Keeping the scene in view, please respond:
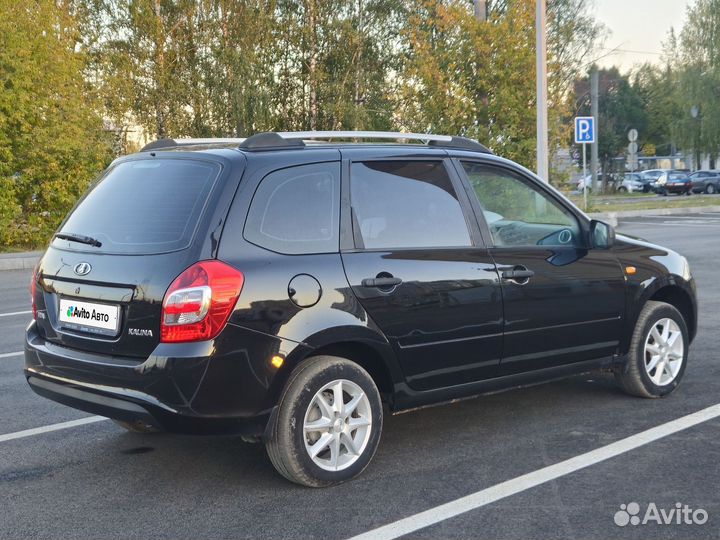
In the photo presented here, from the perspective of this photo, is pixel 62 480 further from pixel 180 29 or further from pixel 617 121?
pixel 617 121

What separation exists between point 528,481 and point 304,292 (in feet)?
4.58

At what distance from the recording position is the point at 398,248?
484cm

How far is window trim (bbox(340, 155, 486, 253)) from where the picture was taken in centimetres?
470

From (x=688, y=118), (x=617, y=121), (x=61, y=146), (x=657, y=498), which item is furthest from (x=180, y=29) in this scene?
(x=617, y=121)

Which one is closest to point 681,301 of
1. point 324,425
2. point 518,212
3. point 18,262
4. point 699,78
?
point 518,212

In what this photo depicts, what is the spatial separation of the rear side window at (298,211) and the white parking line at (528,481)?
4.34 ft

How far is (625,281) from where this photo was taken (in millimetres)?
5848

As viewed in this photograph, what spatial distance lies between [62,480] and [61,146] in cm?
1507

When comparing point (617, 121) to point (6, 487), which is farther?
point (617, 121)

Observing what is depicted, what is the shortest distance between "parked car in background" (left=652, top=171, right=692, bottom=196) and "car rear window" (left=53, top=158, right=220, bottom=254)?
52.8 metres

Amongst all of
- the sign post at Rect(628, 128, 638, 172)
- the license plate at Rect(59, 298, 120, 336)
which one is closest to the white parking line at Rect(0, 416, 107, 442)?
the license plate at Rect(59, 298, 120, 336)

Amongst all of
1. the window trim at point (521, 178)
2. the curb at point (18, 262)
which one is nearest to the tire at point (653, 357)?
the window trim at point (521, 178)

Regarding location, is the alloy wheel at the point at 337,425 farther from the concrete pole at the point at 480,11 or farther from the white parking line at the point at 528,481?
the concrete pole at the point at 480,11

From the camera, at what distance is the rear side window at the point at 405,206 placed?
4816 mm
